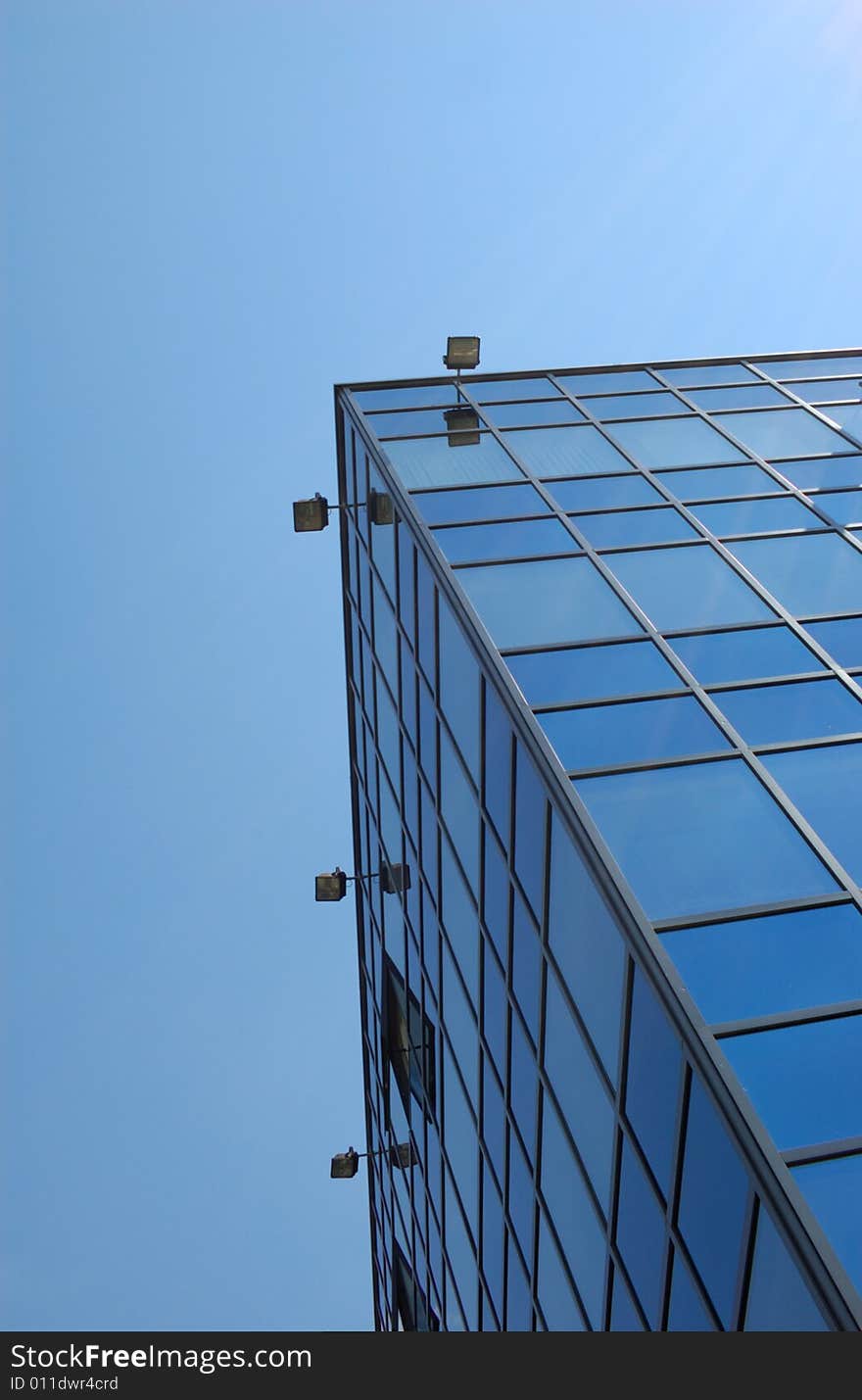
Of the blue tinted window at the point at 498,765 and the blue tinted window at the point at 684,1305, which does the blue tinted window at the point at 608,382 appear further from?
the blue tinted window at the point at 684,1305

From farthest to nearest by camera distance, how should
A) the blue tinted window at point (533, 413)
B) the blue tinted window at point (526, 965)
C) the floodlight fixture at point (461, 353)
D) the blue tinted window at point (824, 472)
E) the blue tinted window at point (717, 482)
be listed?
1. the floodlight fixture at point (461, 353)
2. the blue tinted window at point (533, 413)
3. the blue tinted window at point (717, 482)
4. the blue tinted window at point (824, 472)
5. the blue tinted window at point (526, 965)

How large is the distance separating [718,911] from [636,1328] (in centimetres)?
450

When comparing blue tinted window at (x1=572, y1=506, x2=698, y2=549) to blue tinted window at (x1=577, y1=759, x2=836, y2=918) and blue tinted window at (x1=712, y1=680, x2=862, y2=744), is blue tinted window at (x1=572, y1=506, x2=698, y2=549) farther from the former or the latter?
blue tinted window at (x1=577, y1=759, x2=836, y2=918)

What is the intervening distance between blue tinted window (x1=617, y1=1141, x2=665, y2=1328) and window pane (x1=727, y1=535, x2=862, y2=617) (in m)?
7.96

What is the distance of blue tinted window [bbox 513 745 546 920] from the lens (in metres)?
13.7

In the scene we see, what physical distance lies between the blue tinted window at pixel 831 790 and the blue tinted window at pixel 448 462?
29.6ft

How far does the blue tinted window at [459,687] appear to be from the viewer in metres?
16.4

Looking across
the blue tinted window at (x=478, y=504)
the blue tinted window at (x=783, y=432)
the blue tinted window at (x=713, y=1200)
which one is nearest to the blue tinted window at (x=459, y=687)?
the blue tinted window at (x=478, y=504)

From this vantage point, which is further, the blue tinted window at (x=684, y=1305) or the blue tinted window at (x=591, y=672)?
the blue tinted window at (x=591, y=672)

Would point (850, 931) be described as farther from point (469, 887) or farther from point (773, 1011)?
point (469, 887)

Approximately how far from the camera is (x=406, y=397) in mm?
24656

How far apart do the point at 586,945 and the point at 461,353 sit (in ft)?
50.2
